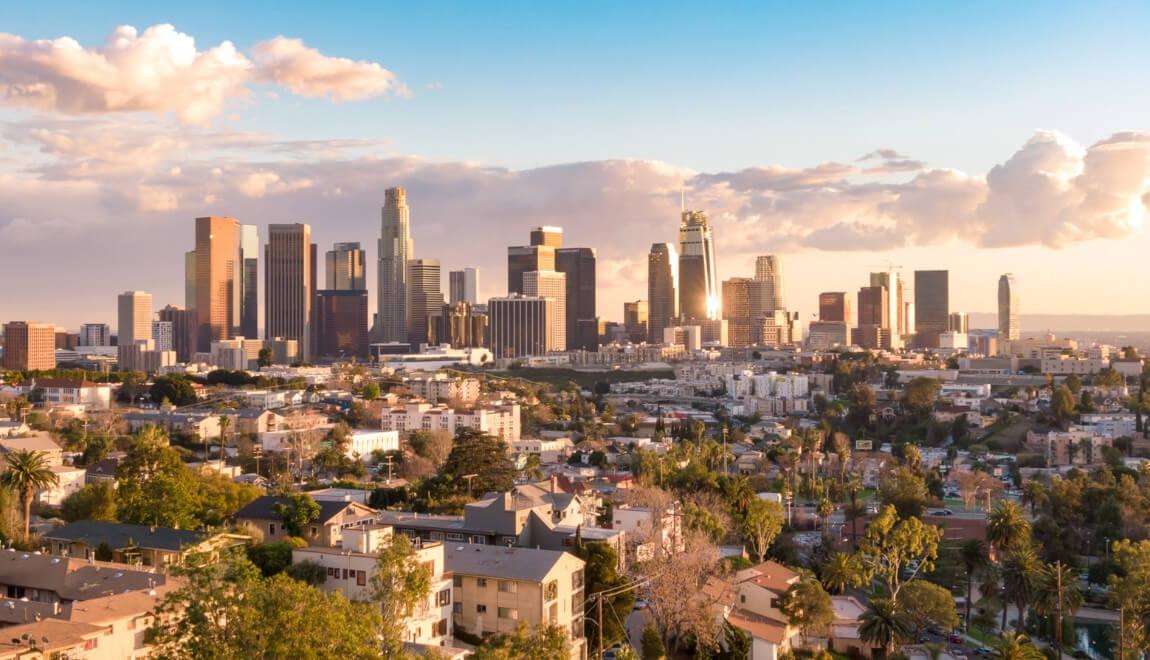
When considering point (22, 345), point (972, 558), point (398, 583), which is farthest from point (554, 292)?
point (398, 583)

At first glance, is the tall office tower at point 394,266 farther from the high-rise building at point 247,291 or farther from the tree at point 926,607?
the tree at point 926,607

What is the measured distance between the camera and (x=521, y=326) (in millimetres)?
169125

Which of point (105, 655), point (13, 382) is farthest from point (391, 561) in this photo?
point (13, 382)

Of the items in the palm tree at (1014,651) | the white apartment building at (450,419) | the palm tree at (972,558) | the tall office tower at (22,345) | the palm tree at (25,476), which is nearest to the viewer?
the palm tree at (1014,651)

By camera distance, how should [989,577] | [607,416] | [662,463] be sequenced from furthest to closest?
[607,416]
[662,463]
[989,577]

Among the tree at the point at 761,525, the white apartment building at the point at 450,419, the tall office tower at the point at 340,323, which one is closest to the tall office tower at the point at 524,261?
the tall office tower at the point at 340,323

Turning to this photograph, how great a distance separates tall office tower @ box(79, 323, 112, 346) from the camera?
17298 centimetres

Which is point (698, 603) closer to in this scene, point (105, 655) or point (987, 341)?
point (105, 655)

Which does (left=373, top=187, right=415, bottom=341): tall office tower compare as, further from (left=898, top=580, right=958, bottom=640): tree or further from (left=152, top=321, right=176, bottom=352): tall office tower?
(left=898, top=580, right=958, bottom=640): tree

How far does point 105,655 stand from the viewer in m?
17.4

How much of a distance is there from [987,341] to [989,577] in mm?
A: 145034

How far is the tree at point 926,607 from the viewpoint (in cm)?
2666

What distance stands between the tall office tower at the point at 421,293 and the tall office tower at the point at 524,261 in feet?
44.4

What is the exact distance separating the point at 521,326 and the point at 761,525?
451ft
